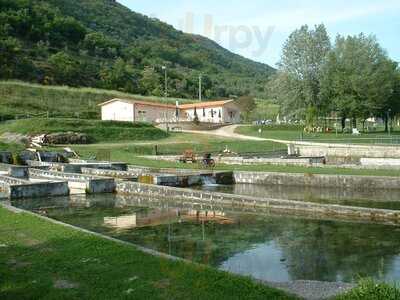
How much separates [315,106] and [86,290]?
56164mm

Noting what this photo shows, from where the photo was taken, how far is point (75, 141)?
44531 millimetres

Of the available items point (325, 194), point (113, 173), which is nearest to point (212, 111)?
point (113, 173)

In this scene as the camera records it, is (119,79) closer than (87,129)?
No

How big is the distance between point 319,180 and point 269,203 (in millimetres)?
7562

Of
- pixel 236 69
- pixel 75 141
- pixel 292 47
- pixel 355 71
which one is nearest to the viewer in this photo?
pixel 75 141

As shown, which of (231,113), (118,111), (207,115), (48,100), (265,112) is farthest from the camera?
(265,112)

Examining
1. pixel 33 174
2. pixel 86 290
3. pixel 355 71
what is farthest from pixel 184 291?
pixel 355 71

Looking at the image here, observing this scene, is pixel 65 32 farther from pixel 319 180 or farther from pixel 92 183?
pixel 319 180

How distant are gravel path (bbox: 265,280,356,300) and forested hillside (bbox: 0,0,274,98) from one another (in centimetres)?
8279

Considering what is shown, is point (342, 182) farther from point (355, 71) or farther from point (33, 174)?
point (355, 71)

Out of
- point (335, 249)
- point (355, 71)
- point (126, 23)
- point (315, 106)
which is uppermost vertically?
point (126, 23)

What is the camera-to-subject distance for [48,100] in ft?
244

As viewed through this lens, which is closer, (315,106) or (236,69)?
(315,106)

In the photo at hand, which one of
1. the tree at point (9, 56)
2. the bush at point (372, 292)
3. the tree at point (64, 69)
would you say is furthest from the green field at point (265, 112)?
the bush at point (372, 292)
